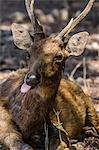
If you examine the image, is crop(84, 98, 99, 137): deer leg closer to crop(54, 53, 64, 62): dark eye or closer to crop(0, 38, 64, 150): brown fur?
crop(0, 38, 64, 150): brown fur

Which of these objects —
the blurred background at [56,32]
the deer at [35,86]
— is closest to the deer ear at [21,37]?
the deer at [35,86]

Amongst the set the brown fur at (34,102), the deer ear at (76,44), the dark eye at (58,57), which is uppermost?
the deer ear at (76,44)

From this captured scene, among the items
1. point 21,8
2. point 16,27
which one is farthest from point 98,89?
point 21,8

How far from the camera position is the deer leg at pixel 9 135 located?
646 centimetres

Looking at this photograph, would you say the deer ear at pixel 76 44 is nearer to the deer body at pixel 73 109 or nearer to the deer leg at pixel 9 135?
the deer body at pixel 73 109

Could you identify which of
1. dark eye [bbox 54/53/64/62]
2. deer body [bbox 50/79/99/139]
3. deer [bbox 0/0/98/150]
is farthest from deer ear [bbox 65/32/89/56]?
deer body [bbox 50/79/99/139]

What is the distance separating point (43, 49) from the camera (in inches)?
246

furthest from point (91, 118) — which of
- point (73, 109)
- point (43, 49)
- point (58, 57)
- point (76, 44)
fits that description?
point (43, 49)

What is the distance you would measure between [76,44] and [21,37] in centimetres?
59

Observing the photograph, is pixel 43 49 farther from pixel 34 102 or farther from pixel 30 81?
pixel 34 102

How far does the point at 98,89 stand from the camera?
9.32m

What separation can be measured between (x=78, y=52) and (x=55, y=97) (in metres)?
0.56

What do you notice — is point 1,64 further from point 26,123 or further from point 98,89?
point 26,123

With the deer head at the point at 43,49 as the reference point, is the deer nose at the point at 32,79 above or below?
below
